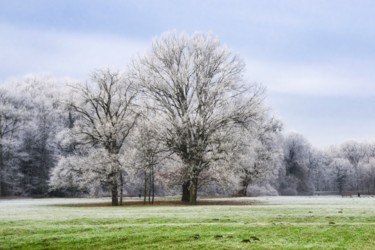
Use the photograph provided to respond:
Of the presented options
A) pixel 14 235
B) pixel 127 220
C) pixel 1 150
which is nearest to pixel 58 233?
pixel 14 235

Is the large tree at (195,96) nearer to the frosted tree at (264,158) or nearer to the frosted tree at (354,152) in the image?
the frosted tree at (264,158)

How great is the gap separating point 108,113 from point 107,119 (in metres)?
1.38

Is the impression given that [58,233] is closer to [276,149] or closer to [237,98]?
[237,98]

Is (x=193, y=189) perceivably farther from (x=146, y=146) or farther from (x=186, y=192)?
(x=146, y=146)

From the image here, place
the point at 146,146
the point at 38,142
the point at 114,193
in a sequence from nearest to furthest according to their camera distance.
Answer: the point at 146,146 < the point at 114,193 < the point at 38,142

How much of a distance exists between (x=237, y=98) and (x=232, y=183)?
8404 mm

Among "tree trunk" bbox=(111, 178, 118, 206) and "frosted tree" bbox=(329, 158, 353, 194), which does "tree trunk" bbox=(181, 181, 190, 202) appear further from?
"frosted tree" bbox=(329, 158, 353, 194)

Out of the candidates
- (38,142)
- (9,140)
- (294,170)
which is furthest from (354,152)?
(9,140)

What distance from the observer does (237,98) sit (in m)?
48.9

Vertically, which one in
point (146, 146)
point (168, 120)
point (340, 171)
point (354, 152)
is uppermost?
point (354, 152)

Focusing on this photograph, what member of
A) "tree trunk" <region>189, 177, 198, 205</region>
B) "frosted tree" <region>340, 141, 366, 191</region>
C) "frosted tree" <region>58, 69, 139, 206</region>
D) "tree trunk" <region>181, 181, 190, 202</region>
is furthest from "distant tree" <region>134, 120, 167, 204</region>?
"frosted tree" <region>340, 141, 366, 191</region>

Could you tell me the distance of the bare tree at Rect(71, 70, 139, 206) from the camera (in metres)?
49.9

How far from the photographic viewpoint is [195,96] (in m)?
49.3

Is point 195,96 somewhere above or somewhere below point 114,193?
above
